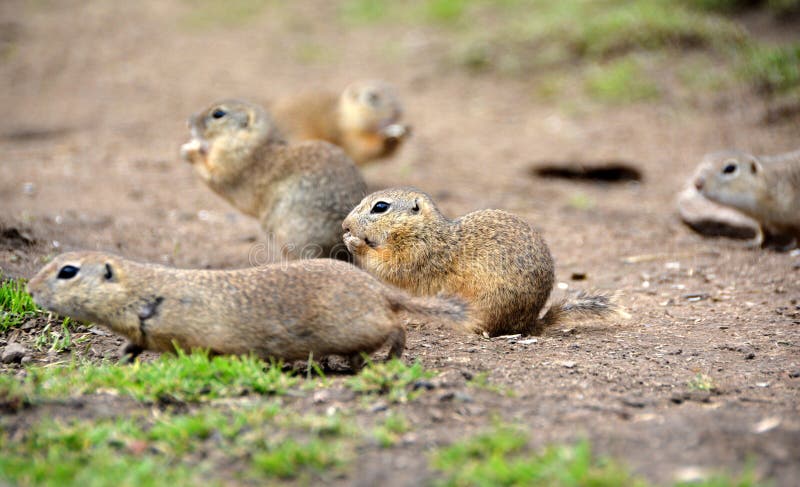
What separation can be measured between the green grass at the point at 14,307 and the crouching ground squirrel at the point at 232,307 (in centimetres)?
99

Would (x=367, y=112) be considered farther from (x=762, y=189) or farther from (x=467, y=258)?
(x=467, y=258)

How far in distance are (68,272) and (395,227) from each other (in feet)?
6.75

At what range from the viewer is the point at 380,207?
5547 mm

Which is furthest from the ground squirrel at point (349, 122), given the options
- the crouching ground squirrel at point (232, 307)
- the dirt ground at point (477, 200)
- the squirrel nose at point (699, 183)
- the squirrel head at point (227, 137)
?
the crouching ground squirrel at point (232, 307)

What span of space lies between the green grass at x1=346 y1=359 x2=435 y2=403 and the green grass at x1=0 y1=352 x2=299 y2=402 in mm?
332

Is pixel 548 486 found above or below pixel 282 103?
below

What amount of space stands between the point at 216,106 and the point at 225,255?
1.27 m

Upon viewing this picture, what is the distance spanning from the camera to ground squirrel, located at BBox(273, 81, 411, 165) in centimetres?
978

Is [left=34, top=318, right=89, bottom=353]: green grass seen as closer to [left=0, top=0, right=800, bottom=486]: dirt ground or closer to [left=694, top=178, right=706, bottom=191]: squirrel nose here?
[left=0, top=0, right=800, bottom=486]: dirt ground

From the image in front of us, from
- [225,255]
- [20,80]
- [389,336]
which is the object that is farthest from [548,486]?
[20,80]

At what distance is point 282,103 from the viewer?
32.3ft

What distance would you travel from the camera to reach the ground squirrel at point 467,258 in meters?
5.24

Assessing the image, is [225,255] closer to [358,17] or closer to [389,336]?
[389,336]

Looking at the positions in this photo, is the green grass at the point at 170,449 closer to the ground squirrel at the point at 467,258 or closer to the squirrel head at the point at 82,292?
the squirrel head at the point at 82,292
